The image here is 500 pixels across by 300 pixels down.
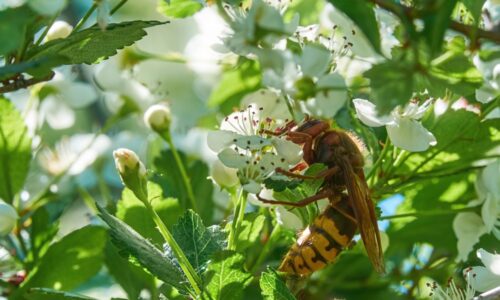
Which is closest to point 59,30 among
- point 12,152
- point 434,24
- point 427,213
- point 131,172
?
point 12,152

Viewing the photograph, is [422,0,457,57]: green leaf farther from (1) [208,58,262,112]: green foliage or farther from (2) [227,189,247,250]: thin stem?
(1) [208,58,262,112]: green foliage

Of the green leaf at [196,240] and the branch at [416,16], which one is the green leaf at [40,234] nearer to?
the green leaf at [196,240]

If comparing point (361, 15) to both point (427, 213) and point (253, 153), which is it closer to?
point (253, 153)

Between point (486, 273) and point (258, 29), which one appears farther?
point (486, 273)

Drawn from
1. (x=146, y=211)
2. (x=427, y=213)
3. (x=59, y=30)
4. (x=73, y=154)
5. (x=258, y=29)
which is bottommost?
(x=73, y=154)

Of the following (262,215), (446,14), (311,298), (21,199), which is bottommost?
Result: (311,298)

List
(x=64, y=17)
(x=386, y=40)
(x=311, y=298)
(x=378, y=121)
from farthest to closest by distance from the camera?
(x=64, y=17) → (x=311, y=298) → (x=386, y=40) → (x=378, y=121)

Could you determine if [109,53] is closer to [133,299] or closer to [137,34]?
[137,34]

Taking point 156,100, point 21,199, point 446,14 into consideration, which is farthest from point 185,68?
Answer: point 446,14
